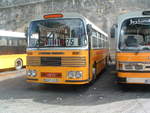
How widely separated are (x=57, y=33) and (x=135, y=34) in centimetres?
274

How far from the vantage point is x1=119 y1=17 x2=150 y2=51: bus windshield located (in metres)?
7.48

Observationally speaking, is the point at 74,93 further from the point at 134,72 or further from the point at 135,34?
the point at 135,34

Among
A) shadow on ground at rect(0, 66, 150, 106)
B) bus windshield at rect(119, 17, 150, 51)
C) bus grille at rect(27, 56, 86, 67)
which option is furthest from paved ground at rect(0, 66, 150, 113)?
bus windshield at rect(119, 17, 150, 51)

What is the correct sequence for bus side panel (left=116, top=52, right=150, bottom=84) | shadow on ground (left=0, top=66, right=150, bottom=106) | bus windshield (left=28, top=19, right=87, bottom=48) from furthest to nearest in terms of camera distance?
1. bus windshield (left=28, top=19, right=87, bottom=48)
2. bus side panel (left=116, top=52, right=150, bottom=84)
3. shadow on ground (left=0, top=66, right=150, bottom=106)

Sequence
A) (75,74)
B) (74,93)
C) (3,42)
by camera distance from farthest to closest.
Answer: (3,42), (74,93), (75,74)

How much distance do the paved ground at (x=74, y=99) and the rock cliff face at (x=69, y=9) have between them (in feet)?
37.7

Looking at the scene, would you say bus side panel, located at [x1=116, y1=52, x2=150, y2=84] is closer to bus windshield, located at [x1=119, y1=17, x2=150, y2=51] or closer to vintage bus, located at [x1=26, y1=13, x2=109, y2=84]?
bus windshield, located at [x1=119, y1=17, x2=150, y2=51]

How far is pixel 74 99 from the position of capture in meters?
7.26

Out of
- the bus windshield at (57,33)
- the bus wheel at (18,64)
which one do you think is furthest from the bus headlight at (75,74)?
the bus wheel at (18,64)

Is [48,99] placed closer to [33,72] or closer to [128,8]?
[33,72]

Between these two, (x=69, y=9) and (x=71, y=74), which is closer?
(x=71, y=74)

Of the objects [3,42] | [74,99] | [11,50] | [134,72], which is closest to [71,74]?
[74,99]

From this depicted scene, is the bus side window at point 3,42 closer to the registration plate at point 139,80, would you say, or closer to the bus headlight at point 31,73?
the bus headlight at point 31,73

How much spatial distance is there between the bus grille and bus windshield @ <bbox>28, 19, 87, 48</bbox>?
18.2 inches
